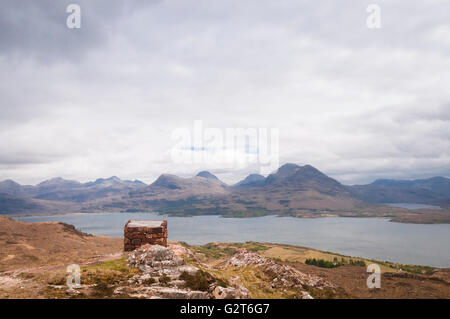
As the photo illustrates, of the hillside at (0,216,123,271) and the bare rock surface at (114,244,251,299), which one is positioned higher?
the bare rock surface at (114,244,251,299)

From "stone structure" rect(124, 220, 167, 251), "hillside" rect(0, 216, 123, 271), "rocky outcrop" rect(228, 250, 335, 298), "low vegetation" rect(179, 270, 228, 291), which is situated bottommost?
"hillside" rect(0, 216, 123, 271)

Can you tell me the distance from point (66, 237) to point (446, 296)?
320 ft

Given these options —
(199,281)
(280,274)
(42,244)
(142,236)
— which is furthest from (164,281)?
(42,244)

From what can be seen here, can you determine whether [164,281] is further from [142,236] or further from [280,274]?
[280,274]

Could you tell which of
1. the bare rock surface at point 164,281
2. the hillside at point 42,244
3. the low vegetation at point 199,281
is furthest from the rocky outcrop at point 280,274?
the hillside at point 42,244

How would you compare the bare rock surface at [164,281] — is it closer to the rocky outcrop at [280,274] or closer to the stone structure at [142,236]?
the stone structure at [142,236]

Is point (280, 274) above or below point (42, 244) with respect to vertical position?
above

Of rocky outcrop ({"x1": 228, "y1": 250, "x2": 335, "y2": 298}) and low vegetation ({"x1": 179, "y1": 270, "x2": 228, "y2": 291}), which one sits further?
rocky outcrop ({"x1": 228, "y1": 250, "x2": 335, "y2": 298})

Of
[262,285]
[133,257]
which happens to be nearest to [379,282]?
[262,285]

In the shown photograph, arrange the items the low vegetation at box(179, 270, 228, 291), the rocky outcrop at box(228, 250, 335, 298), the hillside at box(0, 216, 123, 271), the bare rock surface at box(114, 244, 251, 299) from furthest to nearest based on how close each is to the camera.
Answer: the hillside at box(0, 216, 123, 271) → the rocky outcrop at box(228, 250, 335, 298) → the low vegetation at box(179, 270, 228, 291) → the bare rock surface at box(114, 244, 251, 299)

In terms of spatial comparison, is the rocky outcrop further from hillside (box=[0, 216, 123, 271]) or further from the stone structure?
hillside (box=[0, 216, 123, 271])

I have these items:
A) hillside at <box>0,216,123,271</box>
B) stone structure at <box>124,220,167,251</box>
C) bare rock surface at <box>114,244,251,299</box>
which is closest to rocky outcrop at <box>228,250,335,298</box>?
bare rock surface at <box>114,244,251,299</box>

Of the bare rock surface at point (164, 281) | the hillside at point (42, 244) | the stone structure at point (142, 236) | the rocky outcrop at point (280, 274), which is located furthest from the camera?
the hillside at point (42, 244)
